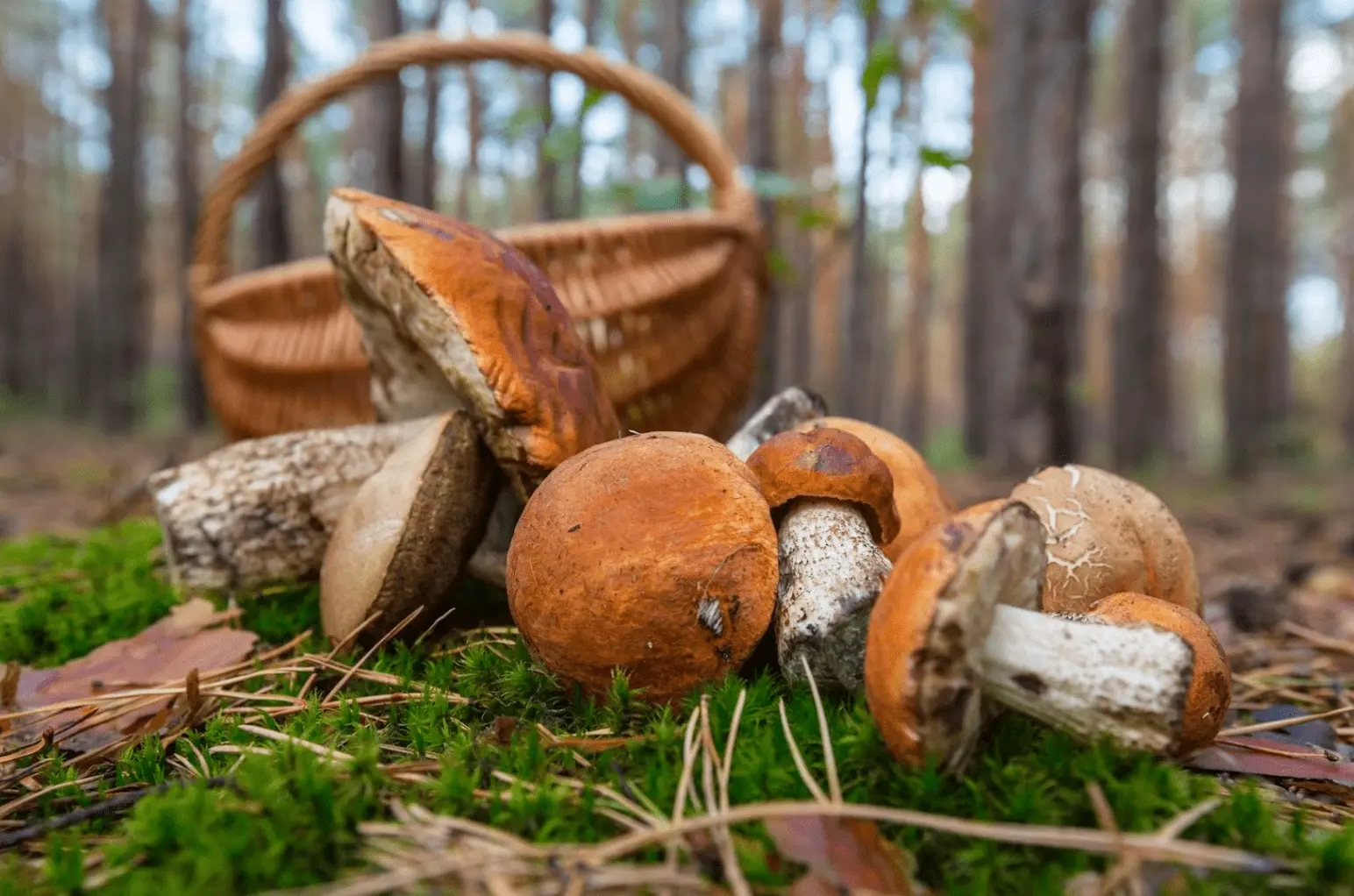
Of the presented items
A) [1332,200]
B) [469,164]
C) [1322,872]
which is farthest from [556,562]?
[1332,200]

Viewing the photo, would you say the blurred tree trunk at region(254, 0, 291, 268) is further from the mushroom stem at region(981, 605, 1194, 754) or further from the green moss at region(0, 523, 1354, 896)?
the mushroom stem at region(981, 605, 1194, 754)

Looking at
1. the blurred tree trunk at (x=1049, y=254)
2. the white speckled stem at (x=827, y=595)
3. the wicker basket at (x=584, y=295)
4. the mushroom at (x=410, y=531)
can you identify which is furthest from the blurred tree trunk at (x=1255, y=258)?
the mushroom at (x=410, y=531)

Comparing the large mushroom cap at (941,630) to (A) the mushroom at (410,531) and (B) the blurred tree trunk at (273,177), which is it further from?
(B) the blurred tree trunk at (273,177)

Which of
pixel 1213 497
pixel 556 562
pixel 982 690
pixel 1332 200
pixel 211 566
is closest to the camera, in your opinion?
pixel 982 690

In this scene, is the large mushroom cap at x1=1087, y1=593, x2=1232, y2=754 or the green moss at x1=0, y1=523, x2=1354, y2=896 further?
the large mushroom cap at x1=1087, y1=593, x2=1232, y2=754

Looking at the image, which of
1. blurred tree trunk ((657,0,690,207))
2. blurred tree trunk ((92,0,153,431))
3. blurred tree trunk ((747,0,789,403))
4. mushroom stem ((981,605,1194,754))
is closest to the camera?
mushroom stem ((981,605,1194,754))

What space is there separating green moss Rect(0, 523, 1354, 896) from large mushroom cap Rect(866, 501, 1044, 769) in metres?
0.06

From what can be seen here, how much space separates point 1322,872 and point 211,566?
2.11 metres

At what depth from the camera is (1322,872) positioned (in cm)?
98

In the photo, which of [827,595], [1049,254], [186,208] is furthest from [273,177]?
[186,208]

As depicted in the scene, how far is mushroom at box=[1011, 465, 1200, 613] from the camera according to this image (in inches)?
62.1

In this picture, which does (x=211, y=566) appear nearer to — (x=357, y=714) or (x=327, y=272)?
(x=357, y=714)

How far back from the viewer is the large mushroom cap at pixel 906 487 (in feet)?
5.68

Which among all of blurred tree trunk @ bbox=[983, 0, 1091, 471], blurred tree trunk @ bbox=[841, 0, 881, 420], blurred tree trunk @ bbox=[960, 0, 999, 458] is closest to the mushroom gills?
blurred tree trunk @ bbox=[841, 0, 881, 420]
